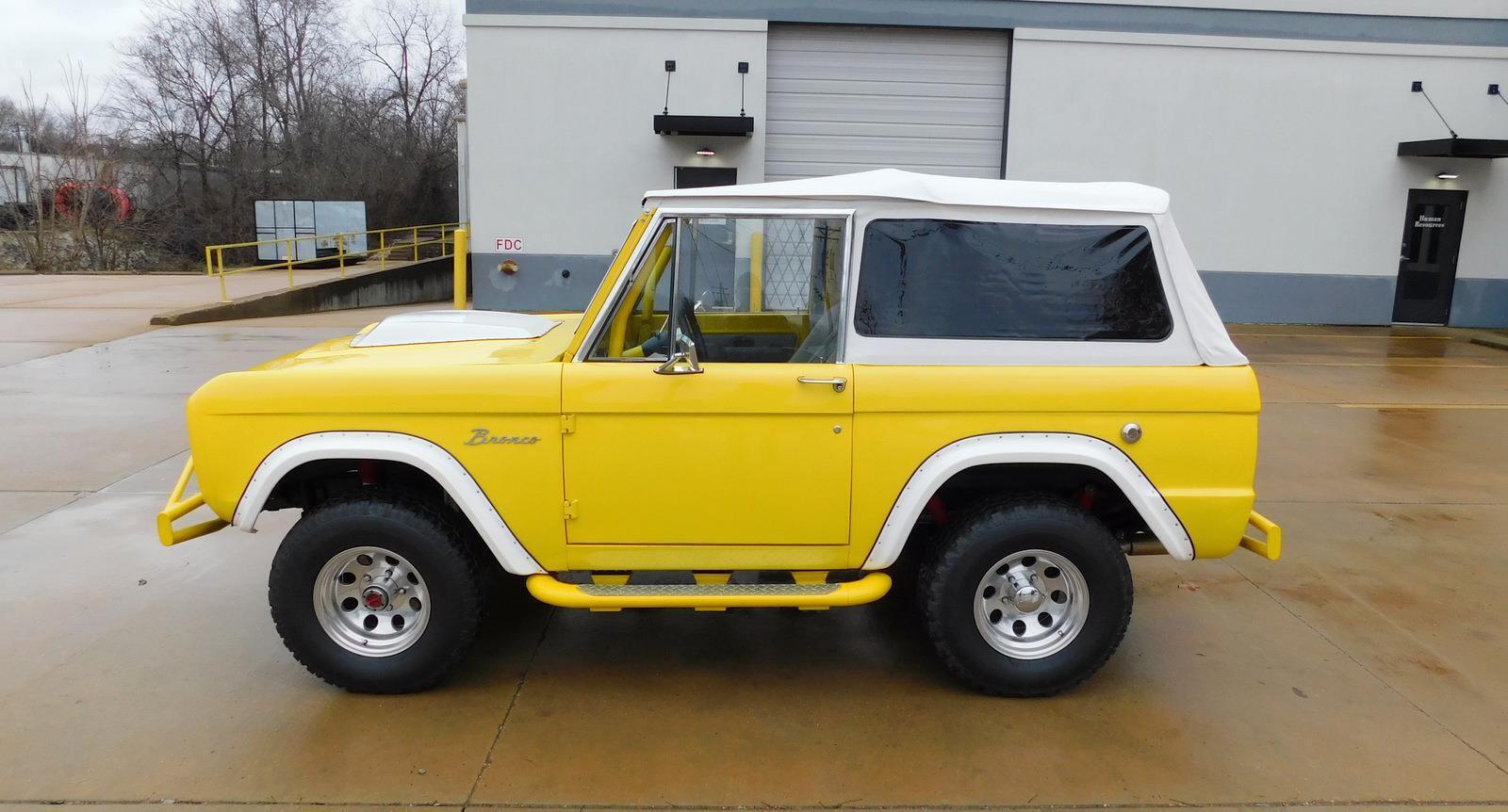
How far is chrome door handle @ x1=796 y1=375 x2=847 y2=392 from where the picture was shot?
3.61 m

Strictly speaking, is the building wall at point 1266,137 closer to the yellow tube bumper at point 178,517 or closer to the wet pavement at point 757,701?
the wet pavement at point 757,701

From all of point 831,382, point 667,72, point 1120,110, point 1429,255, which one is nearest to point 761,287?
point 831,382

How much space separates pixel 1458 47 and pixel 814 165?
10879mm

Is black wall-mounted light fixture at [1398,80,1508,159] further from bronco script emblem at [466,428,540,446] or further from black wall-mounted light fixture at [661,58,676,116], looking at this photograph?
bronco script emblem at [466,428,540,446]

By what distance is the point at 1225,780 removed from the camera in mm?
3338

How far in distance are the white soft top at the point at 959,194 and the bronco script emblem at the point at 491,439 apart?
40.8 inches

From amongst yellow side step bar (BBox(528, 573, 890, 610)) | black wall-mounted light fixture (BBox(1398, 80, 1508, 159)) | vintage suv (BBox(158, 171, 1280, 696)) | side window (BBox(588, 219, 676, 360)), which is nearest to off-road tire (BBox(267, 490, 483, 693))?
vintage suv (BBox(158, 171, 1280, 696))

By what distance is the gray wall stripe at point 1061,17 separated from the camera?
51.6 feet

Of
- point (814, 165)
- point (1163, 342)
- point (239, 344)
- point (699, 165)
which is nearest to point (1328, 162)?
point (814, 165)

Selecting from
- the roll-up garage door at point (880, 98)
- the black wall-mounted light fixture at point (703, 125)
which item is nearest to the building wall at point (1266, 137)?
the roll-up garage door at point (880, 98)

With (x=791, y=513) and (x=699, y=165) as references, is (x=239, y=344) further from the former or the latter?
(x=791, y=513)

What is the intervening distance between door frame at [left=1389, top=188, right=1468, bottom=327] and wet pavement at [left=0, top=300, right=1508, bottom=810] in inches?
525

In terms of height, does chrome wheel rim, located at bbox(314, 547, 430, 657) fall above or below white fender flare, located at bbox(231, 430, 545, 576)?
below

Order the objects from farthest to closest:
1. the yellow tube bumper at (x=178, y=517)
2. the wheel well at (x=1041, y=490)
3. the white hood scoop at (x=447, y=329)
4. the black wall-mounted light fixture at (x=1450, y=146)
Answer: the black wall-mounted light fixture at (x=1450, y=146)
the white hood scoop at (x=447, y=329)
the wheel well at (x=1041, y=490)
the yellow tube bumper at (x=178, y=517)
